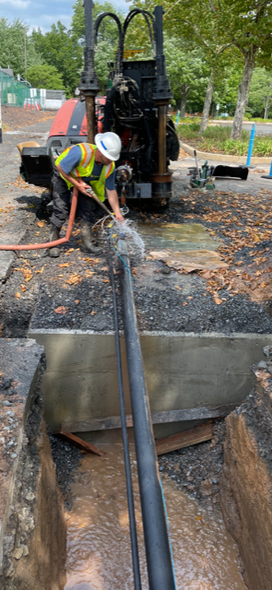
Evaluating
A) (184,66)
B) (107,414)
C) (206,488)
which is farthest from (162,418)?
(184,66)

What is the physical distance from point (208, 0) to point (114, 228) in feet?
45.5

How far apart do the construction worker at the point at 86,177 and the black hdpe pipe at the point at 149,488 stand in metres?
2.47

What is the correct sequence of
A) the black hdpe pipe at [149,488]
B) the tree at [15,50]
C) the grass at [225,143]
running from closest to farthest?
1. the black hdpe pipe at [149,488]
2. the grass at [225,143]
3. the tree at [15,50]

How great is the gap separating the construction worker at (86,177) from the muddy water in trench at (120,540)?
10.2ft

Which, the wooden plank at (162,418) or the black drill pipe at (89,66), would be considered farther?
the black drill pipe at (89,66)

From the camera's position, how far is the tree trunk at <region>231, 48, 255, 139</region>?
15031 mm

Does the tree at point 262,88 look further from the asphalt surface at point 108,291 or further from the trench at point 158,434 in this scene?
the trench at point 158,434

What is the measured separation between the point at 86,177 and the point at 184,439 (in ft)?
11.3

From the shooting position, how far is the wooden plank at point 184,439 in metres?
4.82

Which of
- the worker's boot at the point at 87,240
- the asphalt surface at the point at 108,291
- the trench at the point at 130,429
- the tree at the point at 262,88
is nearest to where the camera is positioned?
the trench at the point at 130,429

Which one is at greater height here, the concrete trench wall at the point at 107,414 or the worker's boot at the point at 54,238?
the worker's boot at the point at 54,238

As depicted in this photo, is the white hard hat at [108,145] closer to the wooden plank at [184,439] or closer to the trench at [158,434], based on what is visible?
the trench at [158,434]

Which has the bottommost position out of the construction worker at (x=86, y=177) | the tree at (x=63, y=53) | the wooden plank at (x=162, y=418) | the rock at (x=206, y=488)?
the rock at (x=206, y=488)

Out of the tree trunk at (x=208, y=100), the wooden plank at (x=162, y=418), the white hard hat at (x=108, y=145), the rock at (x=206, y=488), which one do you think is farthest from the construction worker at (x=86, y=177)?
the tree trunk at (x=208, y=100)
